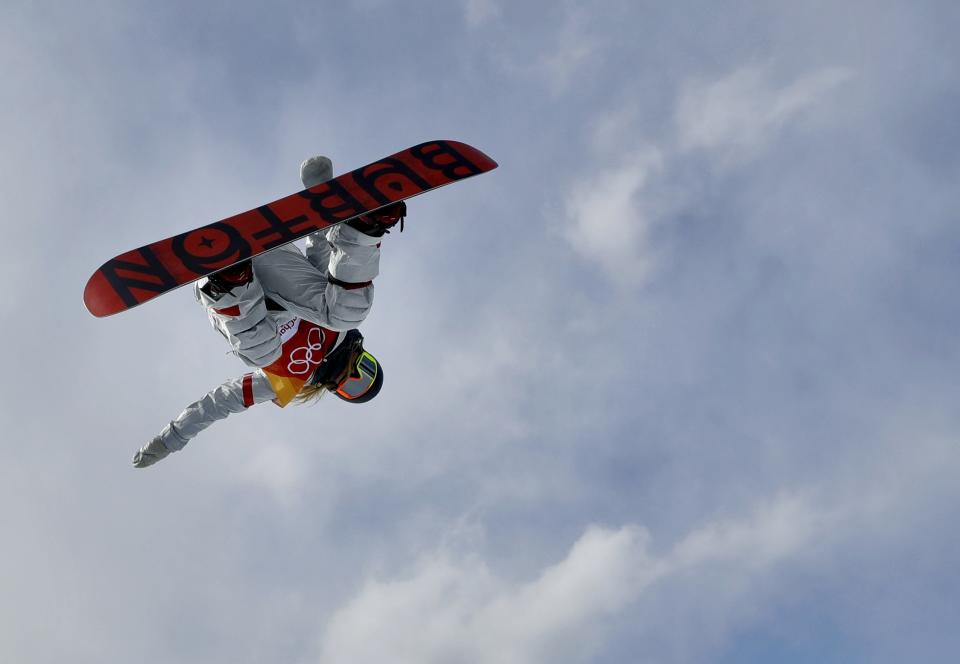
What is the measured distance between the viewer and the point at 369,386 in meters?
10.5

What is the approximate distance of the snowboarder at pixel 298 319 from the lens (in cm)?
820

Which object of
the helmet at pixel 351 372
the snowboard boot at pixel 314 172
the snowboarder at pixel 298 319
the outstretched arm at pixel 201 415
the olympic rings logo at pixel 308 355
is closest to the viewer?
the snowboarder at pixel 298 319

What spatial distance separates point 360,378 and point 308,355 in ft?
3.53

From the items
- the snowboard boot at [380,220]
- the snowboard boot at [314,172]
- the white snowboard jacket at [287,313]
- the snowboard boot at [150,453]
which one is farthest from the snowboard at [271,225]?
the snowboard boot at [150,453]

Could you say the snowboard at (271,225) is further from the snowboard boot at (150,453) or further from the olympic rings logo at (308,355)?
the snowboard boot at (150,453)

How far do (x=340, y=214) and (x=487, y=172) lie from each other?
1547 millimetres

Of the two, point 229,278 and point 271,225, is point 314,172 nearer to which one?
point 271,225

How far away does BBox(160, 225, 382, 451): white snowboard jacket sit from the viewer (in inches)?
329

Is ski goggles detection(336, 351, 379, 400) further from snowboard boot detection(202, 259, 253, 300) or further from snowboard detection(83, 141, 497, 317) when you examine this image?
snowboard detection(83, 141, 497, 317)

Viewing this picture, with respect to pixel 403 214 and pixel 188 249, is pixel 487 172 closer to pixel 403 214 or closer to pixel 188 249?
pixel 403 214

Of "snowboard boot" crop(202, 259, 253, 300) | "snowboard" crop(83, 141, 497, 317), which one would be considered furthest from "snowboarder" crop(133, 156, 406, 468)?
"snowboard" crop(83, 141, 497, 317)

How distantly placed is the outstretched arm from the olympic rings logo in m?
0.75

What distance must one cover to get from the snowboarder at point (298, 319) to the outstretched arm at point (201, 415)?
0.04 feet

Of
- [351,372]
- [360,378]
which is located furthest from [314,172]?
[360,378]
